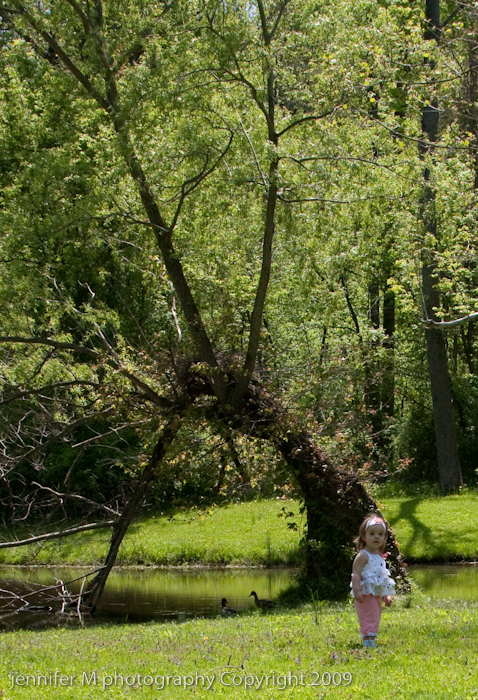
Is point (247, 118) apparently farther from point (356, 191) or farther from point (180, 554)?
point (180, 554)

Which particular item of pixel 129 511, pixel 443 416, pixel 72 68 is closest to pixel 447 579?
pixel 129 511

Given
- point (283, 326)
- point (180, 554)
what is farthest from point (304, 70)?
point (283, 326)

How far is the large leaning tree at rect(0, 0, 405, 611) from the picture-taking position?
40.1ft

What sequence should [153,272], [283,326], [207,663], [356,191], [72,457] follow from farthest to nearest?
1. [283,326]
2. [72,457]
3. [153,272]
4. [356,191]
5. [207,663]

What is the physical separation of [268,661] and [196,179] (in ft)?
25.2

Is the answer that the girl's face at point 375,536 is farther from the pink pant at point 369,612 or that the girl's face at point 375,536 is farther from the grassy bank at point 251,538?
the grassy bank at point 251,538

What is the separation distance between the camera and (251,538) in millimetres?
19906

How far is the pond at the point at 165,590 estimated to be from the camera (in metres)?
13.6

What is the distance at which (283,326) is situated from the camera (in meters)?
27.7

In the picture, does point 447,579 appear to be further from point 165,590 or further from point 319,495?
point 165,590

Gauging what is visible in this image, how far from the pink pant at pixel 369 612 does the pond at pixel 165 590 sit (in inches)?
246

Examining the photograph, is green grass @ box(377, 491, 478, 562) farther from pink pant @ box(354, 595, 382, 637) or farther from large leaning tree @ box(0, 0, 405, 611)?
pink pant @ box(354, 595, 382, 637)

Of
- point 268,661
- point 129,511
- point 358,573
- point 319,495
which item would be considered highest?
point 319,495

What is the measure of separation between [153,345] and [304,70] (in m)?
5.25
